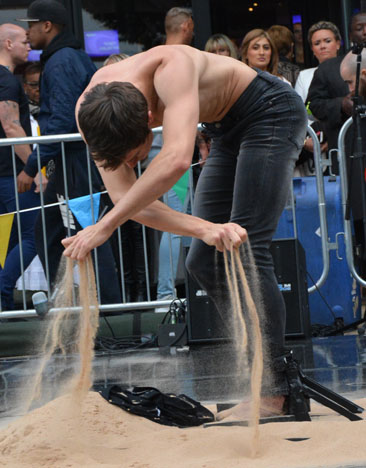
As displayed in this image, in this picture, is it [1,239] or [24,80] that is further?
[24,80]

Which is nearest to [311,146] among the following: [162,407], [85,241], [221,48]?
[221,48]

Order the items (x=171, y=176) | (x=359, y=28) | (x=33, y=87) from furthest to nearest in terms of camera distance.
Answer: (x=33, y=87)
(x=359, y=28)
(x=171, y=176)

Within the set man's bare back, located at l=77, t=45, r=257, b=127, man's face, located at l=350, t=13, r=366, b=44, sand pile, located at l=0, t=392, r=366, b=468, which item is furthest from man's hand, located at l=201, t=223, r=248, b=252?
man's face, located at l=350, t=13, r=366, b=44

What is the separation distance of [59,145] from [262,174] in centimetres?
318

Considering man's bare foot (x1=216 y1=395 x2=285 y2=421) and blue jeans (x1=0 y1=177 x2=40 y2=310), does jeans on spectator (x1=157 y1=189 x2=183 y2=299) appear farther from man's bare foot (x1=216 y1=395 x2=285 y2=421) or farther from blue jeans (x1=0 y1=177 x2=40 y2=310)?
man's bare foot (x1=216 y1=395 x2=285 y2=421)

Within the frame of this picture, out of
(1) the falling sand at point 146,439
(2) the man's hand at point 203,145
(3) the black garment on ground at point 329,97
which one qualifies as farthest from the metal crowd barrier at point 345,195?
(1) the falling sand at point 146,439

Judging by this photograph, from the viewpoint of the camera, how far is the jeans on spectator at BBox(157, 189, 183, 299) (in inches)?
262

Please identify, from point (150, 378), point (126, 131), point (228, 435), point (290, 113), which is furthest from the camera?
point (150, 378)

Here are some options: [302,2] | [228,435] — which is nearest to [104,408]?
[228,435]

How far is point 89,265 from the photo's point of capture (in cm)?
321

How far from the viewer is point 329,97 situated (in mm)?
7262

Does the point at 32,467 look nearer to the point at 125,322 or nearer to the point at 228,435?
the point at 228,435

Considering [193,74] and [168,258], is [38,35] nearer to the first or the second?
[168,258]

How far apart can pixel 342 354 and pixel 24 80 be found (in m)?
4.57
